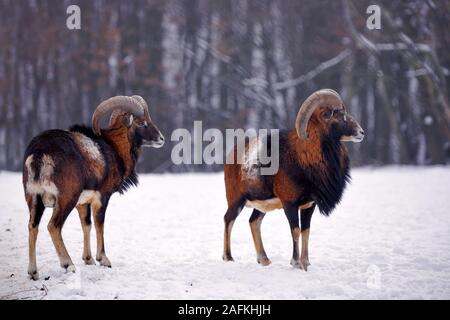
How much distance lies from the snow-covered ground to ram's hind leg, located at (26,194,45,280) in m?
0.14

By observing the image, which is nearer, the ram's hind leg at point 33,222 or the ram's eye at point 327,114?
the ram's hind leg at point 33,222

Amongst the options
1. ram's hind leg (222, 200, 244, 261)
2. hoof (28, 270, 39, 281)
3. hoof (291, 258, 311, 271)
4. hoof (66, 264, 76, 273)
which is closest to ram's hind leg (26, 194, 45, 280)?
hoof (28, 270, 39, 281)

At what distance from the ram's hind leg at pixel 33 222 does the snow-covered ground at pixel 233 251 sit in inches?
5.5

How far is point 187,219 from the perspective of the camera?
1158 centimetres

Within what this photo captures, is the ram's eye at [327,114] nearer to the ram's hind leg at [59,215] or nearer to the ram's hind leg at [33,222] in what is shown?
the ram's hind leg at [59,215]

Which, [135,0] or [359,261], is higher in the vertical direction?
[135,0]

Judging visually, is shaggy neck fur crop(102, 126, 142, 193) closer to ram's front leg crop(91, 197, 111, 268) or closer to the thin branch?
ram's front leg crop(91, 197, 111, 268)

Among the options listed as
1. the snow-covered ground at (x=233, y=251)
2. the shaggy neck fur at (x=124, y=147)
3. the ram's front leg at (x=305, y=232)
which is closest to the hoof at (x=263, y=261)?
the snow-covered ground at (x=233, y=251)

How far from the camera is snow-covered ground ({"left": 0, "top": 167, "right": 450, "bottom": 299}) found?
21.8ft

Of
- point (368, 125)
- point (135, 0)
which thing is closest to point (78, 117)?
point (135, 0)

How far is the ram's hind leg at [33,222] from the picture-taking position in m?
6.88
